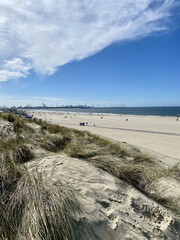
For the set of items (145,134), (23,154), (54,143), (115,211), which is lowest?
(145,134)

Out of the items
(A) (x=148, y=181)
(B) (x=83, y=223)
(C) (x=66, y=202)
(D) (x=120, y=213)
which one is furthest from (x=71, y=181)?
(A) (x=148, y=181)

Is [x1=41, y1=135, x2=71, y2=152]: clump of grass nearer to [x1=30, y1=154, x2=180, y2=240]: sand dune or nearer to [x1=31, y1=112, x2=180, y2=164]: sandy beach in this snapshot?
[x1=30, y1=154, x2=180, y2=240]: sand dune

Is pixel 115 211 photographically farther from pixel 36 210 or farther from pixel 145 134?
pixel 145 134

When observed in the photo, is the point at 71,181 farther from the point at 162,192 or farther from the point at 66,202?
the point at 162,192

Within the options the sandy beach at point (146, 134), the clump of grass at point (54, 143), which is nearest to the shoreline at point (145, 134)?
the sandy beach at point (146, 134)

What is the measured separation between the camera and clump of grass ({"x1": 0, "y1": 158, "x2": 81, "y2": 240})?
4.73ft

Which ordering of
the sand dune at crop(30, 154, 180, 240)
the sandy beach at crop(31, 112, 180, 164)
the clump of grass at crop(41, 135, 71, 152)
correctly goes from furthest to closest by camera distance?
the sandy beach at crop(31, 112, 180, 164)
the clump of grass at crop(41, 135, 71, 152)
the sand dune at crop(30, 154, 180, 240)

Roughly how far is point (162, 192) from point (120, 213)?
4.46ft

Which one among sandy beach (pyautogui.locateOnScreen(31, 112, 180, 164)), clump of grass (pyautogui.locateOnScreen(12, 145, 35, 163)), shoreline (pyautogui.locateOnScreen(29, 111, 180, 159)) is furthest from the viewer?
shoreline (pyautogui.locateOnScreen(29, 111, 180, 159))

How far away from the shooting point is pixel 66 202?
1729mm

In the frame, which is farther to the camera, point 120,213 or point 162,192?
point 162,192

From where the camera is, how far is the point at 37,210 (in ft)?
5.11

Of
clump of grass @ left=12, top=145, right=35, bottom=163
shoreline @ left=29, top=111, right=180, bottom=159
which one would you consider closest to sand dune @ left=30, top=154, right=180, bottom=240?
clump of grass @ left=12, top=145, right=35, bottom=163

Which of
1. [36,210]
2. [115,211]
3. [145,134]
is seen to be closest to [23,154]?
[36,210]
